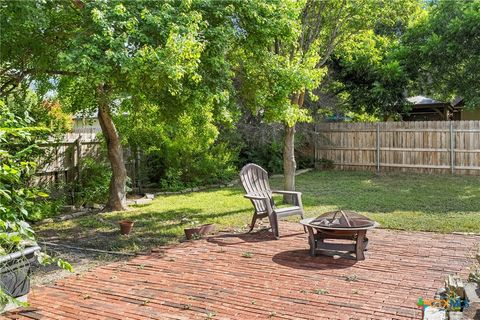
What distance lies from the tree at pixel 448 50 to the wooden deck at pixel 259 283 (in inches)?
371

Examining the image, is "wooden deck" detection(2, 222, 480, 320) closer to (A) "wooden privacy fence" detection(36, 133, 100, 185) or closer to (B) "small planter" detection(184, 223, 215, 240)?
(B) "small planter" detection(184, 223, 215, 240)

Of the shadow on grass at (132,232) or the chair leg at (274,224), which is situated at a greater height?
the chair leg at (274,224)

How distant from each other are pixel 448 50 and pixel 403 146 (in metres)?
3.22

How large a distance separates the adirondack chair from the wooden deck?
483mm

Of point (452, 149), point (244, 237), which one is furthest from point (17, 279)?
point (452, 149)

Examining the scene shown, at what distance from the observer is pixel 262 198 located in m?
6.68

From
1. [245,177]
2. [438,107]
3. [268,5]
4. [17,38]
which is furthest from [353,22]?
[438,107]

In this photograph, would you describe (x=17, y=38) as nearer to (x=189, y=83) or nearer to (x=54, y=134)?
(x=189, y=83)

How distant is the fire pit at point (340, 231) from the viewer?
17.9ft

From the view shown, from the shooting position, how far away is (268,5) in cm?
674

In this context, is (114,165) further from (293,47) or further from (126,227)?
(293,47)

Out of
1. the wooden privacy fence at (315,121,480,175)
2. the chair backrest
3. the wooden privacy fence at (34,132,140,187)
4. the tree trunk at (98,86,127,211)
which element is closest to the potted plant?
the chair backrest

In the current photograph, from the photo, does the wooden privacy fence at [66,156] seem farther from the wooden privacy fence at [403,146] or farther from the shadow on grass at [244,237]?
the wooden privacy fence at [403,146]

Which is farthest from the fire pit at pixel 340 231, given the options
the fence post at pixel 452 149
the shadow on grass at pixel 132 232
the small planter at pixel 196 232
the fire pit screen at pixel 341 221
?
the fence post at pixel 452 149
